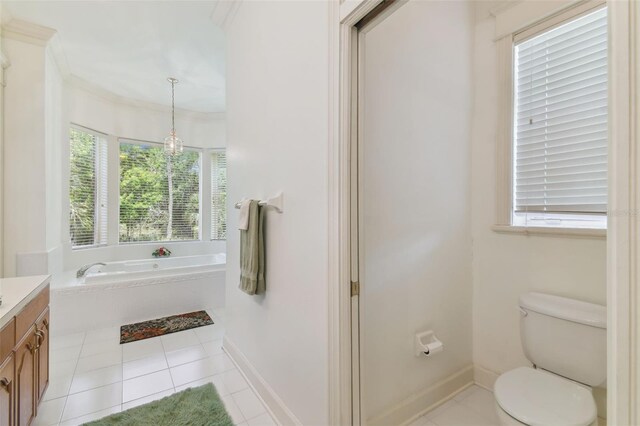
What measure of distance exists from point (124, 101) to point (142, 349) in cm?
337

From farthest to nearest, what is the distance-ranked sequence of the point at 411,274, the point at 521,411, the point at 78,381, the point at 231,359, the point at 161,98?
the point at 161,98
the point at 231,359
the point at 78,381
the point at 411,274
the point at 521,411

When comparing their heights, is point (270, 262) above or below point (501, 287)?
above

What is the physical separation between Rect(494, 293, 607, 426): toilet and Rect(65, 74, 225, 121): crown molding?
485 cm

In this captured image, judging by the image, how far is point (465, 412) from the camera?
6.05 feet

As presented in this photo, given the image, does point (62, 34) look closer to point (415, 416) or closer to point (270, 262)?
point (270, 262)

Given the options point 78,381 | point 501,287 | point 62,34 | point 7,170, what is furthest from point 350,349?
point 62,34

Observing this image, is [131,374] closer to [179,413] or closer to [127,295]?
[179,413]

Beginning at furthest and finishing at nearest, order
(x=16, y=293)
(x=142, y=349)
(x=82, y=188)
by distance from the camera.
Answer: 1. (x=82, y=188)
2. (x=142, y=349)
3. (x=16, y=293)

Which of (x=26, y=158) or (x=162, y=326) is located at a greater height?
(x=26, y=158)

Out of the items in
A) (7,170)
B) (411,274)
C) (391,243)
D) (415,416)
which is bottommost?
(415,416)

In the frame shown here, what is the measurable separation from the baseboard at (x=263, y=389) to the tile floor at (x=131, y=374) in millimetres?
41

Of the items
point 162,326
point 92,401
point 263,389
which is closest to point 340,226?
point 263,389

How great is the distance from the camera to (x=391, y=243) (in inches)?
65.9

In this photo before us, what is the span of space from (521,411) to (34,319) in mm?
2446
